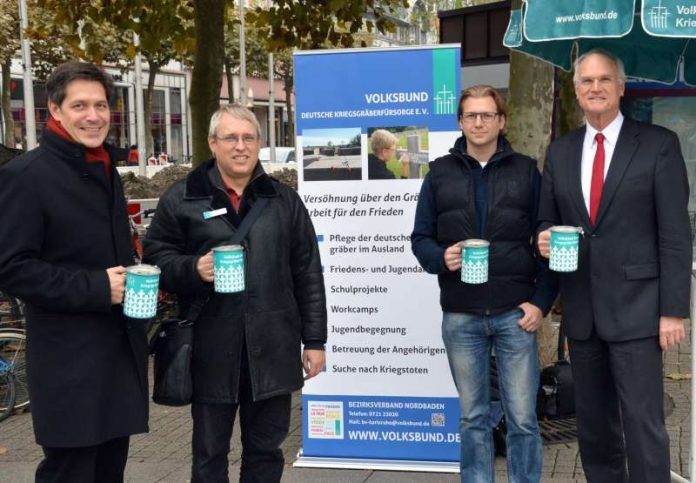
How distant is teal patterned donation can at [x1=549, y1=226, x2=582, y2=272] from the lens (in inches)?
131

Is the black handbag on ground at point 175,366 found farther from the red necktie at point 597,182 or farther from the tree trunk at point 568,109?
the tree trunk at point 568,109

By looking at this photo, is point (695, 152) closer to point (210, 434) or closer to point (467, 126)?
point (467, 126)

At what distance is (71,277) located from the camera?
3092 millimetres

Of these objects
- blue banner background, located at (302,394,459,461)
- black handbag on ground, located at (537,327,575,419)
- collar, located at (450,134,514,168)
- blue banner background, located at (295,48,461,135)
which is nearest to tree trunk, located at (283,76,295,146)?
black handbag on ground, located at (537,327,575,419)

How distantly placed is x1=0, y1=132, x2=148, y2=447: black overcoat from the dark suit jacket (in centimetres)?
181

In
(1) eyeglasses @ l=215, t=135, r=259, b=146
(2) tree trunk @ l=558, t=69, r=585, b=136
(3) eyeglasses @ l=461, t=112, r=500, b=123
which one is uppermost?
(2) tree trunk @ l=558, t=69, r=585, b=136

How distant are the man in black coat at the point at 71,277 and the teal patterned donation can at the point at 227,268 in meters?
0.34

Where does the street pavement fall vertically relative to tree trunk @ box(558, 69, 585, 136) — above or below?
below

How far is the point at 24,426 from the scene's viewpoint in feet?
20.6

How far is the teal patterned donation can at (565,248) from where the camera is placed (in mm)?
3340

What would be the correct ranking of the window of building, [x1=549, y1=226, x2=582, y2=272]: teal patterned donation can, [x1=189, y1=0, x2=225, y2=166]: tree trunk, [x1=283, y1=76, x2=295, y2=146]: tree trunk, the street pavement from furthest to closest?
[x1=283, y1=76, x2=295, y2=146]: tree trunk, the window of building, [x1=189, y1=0, x2=225, y2=166]: tree trunk, the street pavement, [x1=549, y1=226, x2=582, y2=272]: teal patterned donation can

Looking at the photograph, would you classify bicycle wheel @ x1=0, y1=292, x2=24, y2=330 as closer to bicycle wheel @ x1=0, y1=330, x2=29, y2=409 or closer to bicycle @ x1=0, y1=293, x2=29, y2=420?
bicycle @ x1=0, y1=293, x2=29, y2=420

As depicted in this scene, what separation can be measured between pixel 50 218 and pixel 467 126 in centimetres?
175

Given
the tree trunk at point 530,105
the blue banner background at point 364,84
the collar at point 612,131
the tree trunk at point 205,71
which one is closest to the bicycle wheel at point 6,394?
the blue banner background at point 364,84
